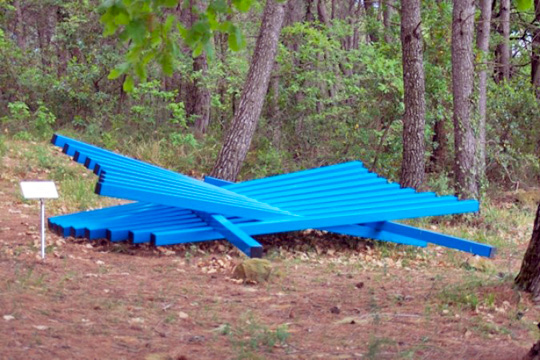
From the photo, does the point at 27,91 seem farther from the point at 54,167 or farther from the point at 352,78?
the point at 352,78

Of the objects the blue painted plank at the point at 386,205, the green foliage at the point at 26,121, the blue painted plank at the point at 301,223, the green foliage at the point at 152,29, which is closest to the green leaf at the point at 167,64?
the green foliage at the point at 152,29

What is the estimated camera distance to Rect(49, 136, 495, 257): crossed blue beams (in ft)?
24.1

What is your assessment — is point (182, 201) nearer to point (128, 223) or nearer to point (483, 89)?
point (128, 223)

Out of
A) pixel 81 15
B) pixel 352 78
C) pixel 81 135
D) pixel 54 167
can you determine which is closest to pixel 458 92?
pixel 352 78

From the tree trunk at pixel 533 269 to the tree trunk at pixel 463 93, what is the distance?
6.25 metres

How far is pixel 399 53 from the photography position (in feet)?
50.4

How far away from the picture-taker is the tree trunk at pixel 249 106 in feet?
41.4

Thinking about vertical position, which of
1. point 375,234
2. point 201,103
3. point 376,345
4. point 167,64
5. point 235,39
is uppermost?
point 235,39

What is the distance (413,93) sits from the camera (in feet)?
38.7

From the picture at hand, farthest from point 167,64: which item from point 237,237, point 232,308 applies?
point 237,237

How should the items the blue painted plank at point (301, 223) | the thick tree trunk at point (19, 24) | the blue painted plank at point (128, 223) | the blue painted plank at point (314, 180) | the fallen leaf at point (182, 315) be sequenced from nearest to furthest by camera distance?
1. the fallen leaf at point (182, 315)
2. the blue painted plank at point (301, 223)
3. the blue painted plank at point (128, 223)
4. the blue painted plank at point (314, 180)
5. the thick tree trunk at point (19, 24)

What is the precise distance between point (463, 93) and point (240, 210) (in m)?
5.40

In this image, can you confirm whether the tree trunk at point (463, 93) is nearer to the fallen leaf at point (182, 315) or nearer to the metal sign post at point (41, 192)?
the metal sign post at point (41, 192)

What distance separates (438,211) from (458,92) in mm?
3714
